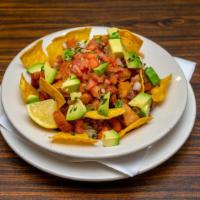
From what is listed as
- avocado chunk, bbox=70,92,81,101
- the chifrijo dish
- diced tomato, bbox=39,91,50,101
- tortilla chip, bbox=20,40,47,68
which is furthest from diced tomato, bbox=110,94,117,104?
tortilla chip, bbox=20,40,47,68

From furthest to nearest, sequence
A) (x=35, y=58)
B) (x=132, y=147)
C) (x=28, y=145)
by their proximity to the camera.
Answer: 1. (x=35, y=58)
2. (x=28, y=145)
3. (x=132, y=147)

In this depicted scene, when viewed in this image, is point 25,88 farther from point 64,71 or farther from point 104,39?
point 104,39

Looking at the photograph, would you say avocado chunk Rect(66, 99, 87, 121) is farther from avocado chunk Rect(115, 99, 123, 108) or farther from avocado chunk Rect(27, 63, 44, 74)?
avocado chunk Rect(27, 63, 44, 74)

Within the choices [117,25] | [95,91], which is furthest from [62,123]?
[117,25]

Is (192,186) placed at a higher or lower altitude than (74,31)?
lower

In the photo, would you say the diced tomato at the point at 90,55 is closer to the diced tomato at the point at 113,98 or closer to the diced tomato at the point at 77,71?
the diced tomato at the point at 77,71

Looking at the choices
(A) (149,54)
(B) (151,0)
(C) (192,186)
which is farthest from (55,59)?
→ (B) (151,0)

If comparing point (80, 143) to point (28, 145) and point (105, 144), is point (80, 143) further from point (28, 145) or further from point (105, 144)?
point (28, 145)
